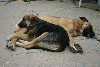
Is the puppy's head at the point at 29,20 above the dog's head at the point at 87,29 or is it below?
above

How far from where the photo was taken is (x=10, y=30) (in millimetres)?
6090

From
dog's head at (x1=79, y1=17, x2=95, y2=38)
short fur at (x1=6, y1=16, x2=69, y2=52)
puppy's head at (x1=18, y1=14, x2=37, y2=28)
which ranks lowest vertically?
dog's head at (x1=79, y1=17, x2=95, y2=38)

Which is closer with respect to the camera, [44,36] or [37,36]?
[44,36]

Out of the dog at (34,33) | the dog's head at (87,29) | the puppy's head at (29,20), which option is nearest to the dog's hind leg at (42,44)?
the dog at (34,33)

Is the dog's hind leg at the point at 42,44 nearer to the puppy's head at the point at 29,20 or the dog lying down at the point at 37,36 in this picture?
the dog lying down at the point at 37,36

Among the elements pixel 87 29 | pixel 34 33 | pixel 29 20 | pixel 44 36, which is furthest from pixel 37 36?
pixel 87 29

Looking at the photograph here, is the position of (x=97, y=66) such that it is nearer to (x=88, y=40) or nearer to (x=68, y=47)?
(x=68, y=47)

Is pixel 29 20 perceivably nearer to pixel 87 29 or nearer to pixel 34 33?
pixel 34 33

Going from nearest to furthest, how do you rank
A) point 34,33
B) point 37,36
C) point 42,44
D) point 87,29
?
point 42,44 → point 37,36 → point 34,33 → point 87,29

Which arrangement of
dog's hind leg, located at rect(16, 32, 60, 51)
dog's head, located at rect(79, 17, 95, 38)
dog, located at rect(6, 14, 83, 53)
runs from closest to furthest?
1. dog's hind leg, located at rect(16, 32, 60, 51)
2. dog, located at rect(6, 14, 83, 53)
3. dog's head, located at rect(79, 17, 95, 38)

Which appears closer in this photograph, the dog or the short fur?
the short fur

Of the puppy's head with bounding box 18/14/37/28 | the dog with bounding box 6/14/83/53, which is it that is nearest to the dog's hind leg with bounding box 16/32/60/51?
the dog with bounding box 6/14/83/53

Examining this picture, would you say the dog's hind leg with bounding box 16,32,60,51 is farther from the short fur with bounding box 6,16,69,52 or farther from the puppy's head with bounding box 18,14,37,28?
the puppy's head with bounding box 18,14,37,28

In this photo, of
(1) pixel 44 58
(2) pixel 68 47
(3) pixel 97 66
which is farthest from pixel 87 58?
(1) pixel 44 58
